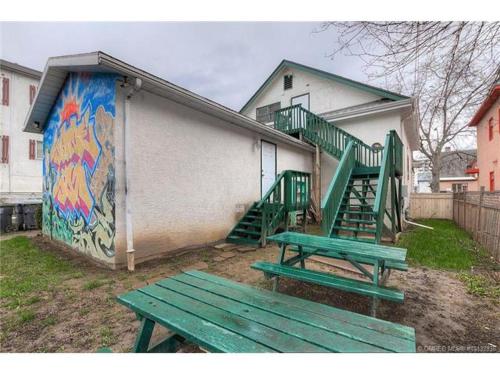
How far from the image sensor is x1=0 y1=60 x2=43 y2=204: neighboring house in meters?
11.9

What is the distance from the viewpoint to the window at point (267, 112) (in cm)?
1357

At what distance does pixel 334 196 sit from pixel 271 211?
6.48ft

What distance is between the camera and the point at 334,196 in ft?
15.3

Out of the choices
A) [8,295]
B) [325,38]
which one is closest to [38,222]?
[8,295]

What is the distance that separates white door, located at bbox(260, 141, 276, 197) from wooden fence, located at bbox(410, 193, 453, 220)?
9671mm

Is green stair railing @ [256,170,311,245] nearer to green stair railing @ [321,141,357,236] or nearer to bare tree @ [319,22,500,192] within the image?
green stair railing @ [321,141,357,236]

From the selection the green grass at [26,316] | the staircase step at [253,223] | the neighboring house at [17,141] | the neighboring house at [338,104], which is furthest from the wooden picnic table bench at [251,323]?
the neighboring house at [17,141]

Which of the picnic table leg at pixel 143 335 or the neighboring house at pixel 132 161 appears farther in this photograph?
the neighboring house at pixel 132 161

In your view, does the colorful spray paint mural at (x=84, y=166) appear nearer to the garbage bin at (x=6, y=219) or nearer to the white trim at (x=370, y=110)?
the garbage bin at (x=6, y=219)

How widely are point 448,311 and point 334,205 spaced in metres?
2.30

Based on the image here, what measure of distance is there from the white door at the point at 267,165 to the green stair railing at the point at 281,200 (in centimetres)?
150

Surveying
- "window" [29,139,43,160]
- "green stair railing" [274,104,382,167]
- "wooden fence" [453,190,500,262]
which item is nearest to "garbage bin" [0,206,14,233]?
"window" [29,139,43,160]

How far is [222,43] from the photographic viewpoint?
Answer: 4.89m

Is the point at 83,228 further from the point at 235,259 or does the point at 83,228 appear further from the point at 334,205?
the point at 334,205
